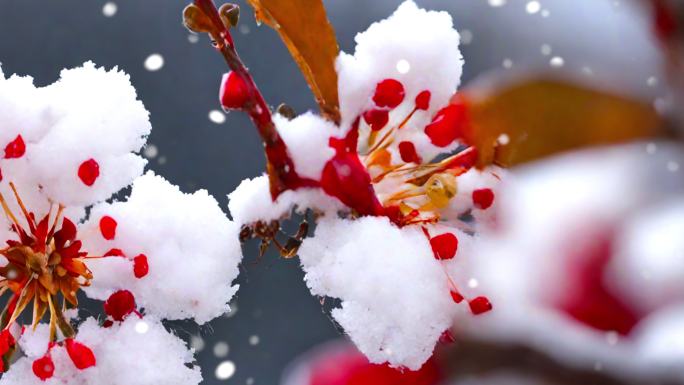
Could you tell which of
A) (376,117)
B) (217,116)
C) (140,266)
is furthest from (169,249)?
(217,116)

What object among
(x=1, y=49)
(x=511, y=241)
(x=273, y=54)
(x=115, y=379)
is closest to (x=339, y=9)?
(x=273, y=54)

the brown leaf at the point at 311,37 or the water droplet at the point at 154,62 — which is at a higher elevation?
the brown leaf at the point at 311,37

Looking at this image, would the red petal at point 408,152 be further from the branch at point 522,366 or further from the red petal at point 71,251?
the branch at point 522,366

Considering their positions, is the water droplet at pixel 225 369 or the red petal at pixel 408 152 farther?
the water droplet at pixel 225 369

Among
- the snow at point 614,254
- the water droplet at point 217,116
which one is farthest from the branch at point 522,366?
the water droplet at point 217,116

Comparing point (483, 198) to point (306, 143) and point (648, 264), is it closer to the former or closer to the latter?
point (306, 143)

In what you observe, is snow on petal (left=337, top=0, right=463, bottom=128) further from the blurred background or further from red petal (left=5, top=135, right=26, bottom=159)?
the blurred background

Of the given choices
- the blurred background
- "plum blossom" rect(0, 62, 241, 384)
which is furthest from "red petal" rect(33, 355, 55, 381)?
the blurred background
